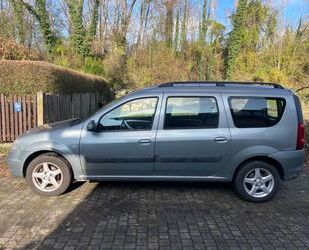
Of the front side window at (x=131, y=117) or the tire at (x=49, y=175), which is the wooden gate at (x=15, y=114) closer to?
the tire at (x=49, y=175)

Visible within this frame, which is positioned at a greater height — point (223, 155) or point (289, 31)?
point (289, 31)

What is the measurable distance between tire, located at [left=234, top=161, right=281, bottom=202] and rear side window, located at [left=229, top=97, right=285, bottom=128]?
620mm

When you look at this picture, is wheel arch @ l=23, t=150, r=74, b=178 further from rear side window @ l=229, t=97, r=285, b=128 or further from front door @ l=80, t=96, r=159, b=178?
rear side window @ l=229, t=97, r=285, b=128

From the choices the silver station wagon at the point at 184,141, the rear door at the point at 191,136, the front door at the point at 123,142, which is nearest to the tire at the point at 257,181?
the silver station wagon at the point at 184,141

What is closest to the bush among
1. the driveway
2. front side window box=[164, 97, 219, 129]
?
the driveway

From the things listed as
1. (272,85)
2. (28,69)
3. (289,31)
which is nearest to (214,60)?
(289,31)

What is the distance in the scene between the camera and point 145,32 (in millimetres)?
32094

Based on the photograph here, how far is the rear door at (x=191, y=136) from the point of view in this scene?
6355 mm

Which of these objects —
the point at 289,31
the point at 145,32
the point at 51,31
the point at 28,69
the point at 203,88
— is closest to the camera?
the point at 203,88

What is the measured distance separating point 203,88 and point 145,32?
86.6ft

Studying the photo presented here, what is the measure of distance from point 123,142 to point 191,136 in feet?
3.41

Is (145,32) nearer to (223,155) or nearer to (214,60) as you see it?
(214,60)

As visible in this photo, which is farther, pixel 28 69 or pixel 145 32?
pixel 145 32

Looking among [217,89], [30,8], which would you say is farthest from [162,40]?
[217,89]
